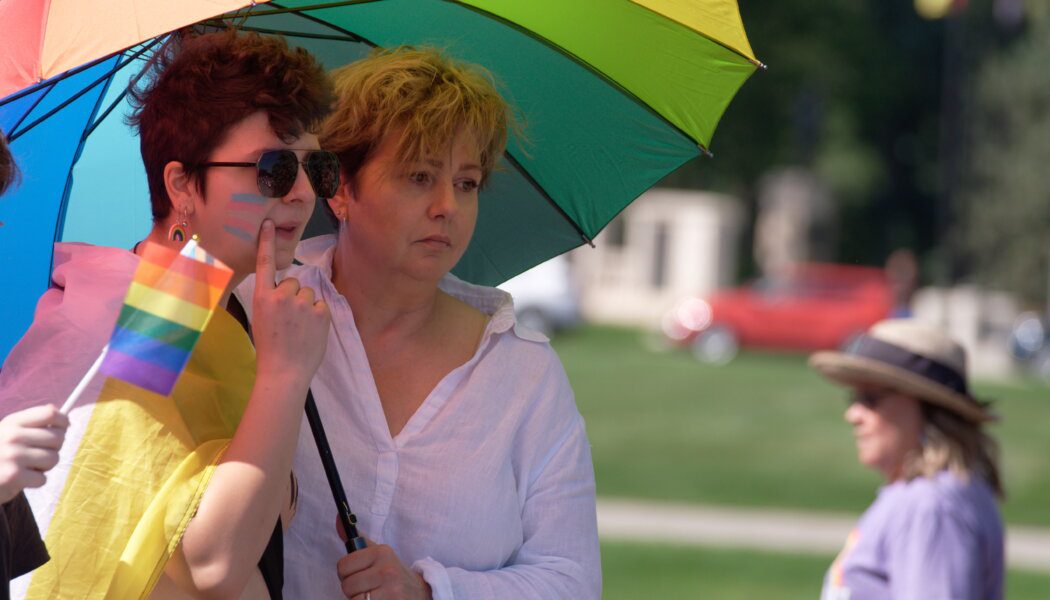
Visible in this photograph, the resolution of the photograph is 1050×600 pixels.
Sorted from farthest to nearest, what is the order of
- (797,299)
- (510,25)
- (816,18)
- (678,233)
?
1. (678,233)
2. (816,18)
3. (797,299)
4. (510,25)

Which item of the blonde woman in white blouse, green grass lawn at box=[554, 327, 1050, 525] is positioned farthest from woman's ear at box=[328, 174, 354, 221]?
green grass lawn at box=[554, 327, 1050, 525]

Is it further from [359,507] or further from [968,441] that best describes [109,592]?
[968,441]

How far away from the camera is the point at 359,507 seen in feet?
8.82

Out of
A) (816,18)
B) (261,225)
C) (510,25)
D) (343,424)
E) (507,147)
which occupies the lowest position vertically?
(343,424)

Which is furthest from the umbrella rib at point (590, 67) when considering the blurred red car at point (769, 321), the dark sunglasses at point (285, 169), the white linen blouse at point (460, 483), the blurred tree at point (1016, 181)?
the blurred tree at point (1016, 181)

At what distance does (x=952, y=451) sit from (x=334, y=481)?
2180 millimetres

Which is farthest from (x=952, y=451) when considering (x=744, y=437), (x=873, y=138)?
(x=873, y=138)

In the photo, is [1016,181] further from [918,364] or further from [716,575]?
[918,364]

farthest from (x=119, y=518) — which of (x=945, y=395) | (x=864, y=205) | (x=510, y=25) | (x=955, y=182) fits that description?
(x=864, y=205)

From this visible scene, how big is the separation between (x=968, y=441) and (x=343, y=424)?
219 cm

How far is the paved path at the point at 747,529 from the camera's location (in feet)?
37.4

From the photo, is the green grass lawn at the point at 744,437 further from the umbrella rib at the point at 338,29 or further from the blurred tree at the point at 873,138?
the blurred tree at the point at 873,138

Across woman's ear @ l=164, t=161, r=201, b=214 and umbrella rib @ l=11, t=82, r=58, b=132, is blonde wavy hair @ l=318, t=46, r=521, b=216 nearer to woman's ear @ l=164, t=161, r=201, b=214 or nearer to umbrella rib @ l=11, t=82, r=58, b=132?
woman's ear @ l=164, t=161, r=201, b=214

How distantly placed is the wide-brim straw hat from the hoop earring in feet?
8.07
